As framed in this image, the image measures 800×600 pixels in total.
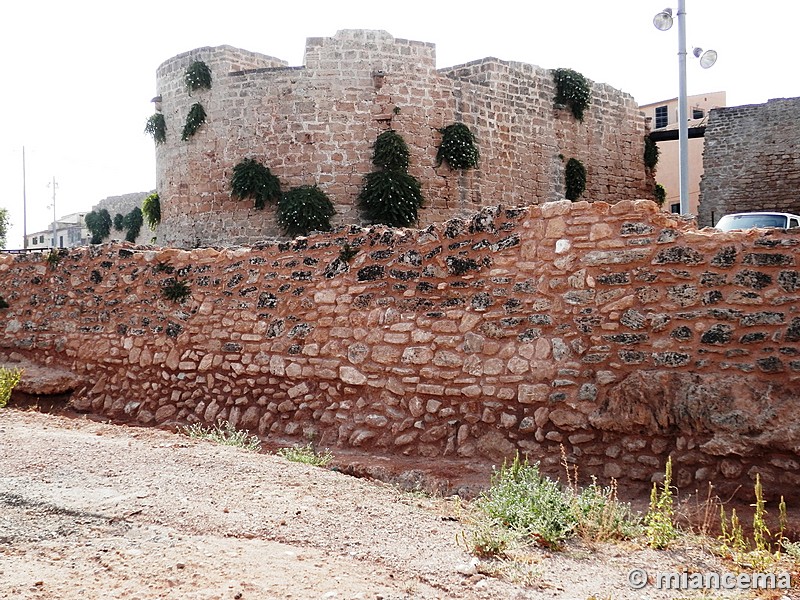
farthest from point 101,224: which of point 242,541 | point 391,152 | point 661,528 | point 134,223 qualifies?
point 661,528

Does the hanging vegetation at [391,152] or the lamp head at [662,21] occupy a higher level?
the lamp head at [662,21]

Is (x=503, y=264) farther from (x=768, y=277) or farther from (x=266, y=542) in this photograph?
(x=266, y=542)

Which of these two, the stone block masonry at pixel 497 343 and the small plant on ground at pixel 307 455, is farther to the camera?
the small plant on ground at pixel 307 455

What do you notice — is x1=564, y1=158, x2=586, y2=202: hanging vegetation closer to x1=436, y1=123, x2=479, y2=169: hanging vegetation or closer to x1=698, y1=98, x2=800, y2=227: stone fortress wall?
x1=436, y1=123, x2=479, y2=169: hanging vegetation

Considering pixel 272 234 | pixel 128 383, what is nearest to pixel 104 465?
pixel 128 383

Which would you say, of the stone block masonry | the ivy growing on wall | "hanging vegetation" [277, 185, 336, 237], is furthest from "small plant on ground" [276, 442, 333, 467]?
the ivy growing on wall

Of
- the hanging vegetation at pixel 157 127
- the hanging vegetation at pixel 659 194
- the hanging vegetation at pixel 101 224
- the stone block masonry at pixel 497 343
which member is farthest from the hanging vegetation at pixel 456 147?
the hanging vegetation at pixel 101 224

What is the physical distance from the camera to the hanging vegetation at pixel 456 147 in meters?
16.0

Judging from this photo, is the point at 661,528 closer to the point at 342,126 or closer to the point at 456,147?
the point at 456,147

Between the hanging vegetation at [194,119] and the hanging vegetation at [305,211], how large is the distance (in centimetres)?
296

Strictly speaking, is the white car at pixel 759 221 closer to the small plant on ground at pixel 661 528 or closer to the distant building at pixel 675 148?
the small plant on ground at pixel 661 528

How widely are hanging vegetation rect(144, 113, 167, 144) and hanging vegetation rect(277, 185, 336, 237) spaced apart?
4.23 m

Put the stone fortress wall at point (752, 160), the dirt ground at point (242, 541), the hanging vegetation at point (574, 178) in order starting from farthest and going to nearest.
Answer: the stone fortress wall at point (752, 160) < the hanging vegetation at point (574, 178) < the dirt ground at point (242, 541)

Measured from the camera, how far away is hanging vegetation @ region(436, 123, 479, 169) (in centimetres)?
1595
